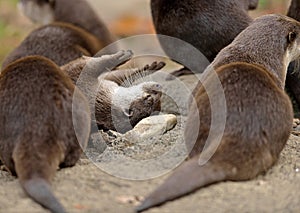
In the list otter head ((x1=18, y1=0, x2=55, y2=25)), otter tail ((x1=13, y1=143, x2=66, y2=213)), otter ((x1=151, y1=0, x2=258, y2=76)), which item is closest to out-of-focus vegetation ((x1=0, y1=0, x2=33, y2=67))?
otter head ((x1=18, y1=0, x2=55, y2=25))

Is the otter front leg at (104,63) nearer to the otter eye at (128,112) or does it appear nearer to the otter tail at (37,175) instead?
the otter eye at (128,112)

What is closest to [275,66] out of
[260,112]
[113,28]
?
[260,112]

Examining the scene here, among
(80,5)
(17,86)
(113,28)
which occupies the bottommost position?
(113,28)

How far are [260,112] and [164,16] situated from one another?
6.80ft

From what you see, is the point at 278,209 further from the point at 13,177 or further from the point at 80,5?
the point at 80,5

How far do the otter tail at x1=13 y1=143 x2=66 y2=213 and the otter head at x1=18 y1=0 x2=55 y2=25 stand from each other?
4.09m

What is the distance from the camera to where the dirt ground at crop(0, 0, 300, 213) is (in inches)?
126

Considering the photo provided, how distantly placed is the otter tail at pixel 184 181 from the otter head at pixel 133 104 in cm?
118

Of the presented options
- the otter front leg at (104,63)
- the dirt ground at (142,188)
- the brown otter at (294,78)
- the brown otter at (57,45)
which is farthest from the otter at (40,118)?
the brown otter at (57,45)

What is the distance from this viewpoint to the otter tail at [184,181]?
3178mm

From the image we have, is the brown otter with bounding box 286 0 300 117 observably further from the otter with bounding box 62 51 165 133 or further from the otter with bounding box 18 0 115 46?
the otter with bounding box 18 0 115 46

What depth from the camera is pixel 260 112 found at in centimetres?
363

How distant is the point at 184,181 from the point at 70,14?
4213 mm

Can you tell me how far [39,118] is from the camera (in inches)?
143
